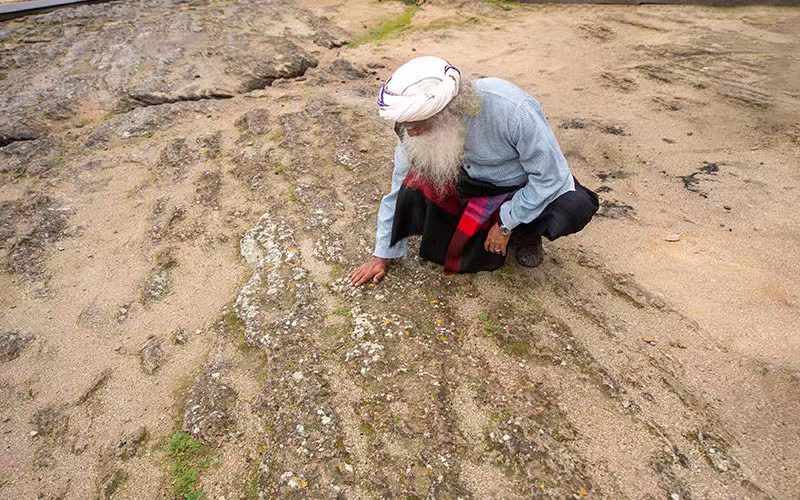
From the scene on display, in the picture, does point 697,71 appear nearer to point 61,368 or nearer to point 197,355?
point 197,355

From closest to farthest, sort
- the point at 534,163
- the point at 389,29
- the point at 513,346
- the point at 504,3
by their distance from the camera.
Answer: the point at 534,163
the point at 513,346
the point at 389,29
the point at 504,3

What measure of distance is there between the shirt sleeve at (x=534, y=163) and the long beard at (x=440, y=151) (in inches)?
7.9

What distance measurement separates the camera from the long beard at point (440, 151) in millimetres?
1940

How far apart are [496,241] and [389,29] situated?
4926 mm

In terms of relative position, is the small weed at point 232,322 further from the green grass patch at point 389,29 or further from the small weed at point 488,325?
the green grass patch at point 389,29

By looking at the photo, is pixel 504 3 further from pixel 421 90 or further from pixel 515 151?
pixel 421 90

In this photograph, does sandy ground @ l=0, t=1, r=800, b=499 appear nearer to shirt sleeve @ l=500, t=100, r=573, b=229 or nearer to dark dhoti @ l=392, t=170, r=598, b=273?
dark dhoti @ l=392, t=170, r=598, b=273

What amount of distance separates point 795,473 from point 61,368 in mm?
2721

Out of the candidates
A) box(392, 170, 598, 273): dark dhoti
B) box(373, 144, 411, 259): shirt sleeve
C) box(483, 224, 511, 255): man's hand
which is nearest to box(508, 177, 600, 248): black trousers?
box(392, 170, 598, 273): dark dhoti

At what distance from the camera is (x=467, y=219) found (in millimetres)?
2184

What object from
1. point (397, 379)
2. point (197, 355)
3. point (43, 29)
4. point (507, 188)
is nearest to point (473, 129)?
point (507, 188)

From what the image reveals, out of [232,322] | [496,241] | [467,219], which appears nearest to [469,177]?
[467,219]

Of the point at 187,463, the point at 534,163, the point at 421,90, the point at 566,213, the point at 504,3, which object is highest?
the point at 421,90

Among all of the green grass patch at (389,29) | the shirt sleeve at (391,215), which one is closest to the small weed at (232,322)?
the shirt sleeve at (391,215)
